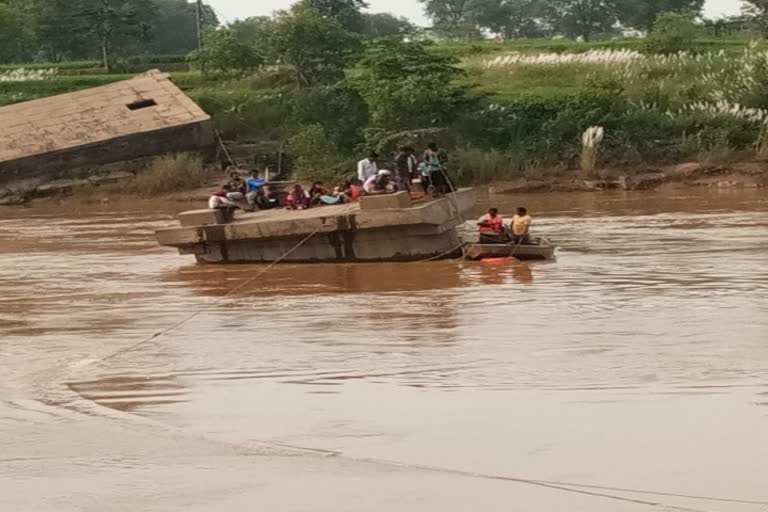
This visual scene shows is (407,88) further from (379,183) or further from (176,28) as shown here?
(176,28)

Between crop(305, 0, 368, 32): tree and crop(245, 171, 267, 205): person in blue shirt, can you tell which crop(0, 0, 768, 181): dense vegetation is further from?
crop(245, 171, 267, 205): person in blue shirt

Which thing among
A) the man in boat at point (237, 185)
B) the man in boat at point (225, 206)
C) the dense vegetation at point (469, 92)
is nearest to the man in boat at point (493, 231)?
the man in boat at point (225, 206)

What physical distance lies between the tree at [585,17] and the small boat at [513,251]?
6556 centimetres

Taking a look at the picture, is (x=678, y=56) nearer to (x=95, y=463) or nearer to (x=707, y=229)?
(x=707, y=229)

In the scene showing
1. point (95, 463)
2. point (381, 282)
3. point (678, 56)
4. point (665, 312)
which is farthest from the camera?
point (678, 56)

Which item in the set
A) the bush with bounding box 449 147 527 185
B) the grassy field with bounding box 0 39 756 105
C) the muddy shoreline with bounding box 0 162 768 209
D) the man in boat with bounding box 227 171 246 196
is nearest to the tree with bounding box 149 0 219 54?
the grassy field with bounding box 0 39 756 105

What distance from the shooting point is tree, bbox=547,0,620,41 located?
285ft

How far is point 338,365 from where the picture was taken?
43.7 feet

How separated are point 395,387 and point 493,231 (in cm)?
1002

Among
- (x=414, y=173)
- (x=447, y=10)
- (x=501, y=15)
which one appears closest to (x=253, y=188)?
(x=414, y=173)

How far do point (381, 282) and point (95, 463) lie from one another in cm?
1071

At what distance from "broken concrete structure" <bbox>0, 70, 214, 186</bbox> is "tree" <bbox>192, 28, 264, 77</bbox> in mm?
5514

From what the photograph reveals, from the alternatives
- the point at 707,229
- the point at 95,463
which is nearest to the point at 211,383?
the point at 95,463

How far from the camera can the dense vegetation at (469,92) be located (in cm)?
3894
